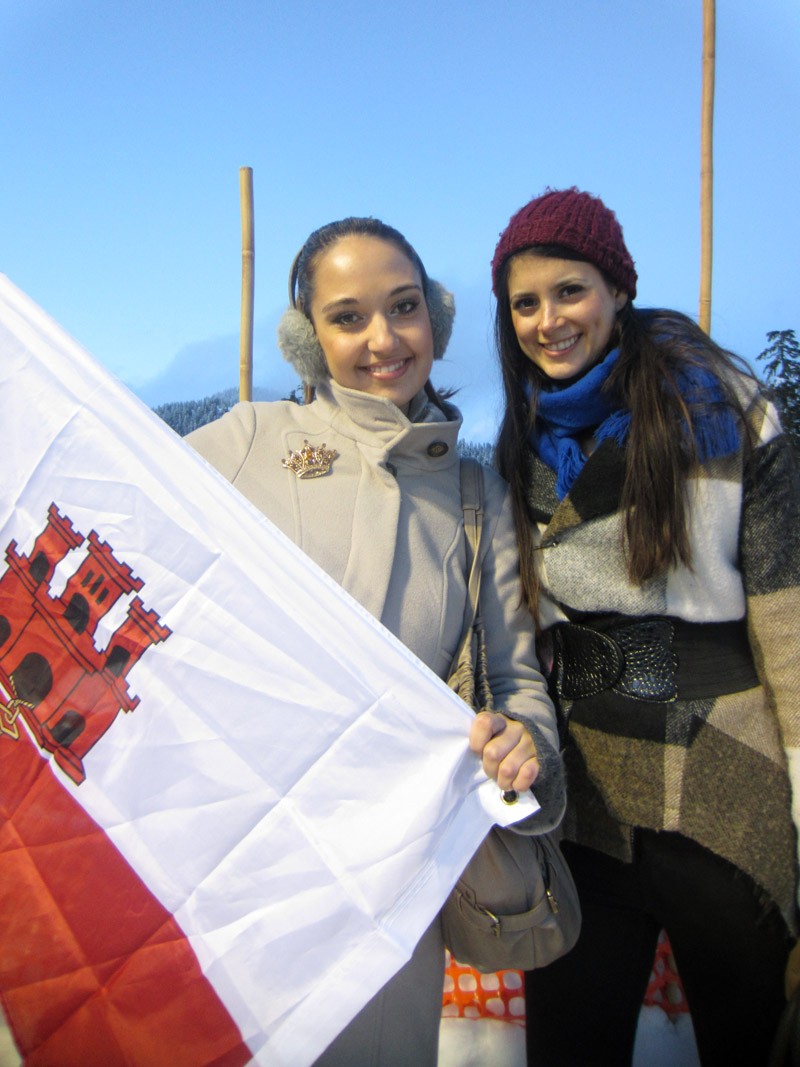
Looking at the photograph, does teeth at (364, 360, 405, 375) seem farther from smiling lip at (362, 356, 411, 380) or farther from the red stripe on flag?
the red stripe on flag

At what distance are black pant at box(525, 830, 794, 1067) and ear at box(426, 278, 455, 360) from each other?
147 centimetres

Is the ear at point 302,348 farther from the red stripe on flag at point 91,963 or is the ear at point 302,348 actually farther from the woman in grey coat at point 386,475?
the red stripe on flag at point 91,963

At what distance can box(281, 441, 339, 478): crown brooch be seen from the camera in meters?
1.88

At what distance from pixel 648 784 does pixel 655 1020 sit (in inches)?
53.1

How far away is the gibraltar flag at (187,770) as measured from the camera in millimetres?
1287

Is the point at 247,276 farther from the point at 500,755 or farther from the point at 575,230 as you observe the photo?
the point at 500,755

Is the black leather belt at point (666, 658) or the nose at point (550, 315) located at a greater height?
the nose at point (550, 315)

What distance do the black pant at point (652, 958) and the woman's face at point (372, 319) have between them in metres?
Answer: 1.37

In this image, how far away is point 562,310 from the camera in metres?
2.06

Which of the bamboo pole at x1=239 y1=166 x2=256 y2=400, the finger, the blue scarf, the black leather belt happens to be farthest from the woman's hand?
the bamboo pole at x1=239 y1=166 x2=256 y2=400

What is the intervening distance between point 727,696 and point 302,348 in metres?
1.46

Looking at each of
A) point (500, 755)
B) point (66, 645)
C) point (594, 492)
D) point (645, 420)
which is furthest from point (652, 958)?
point (66, 645)

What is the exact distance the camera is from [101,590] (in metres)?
1.48

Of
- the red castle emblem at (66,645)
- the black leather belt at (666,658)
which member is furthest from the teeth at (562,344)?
the red castle emblem at (66,645)
